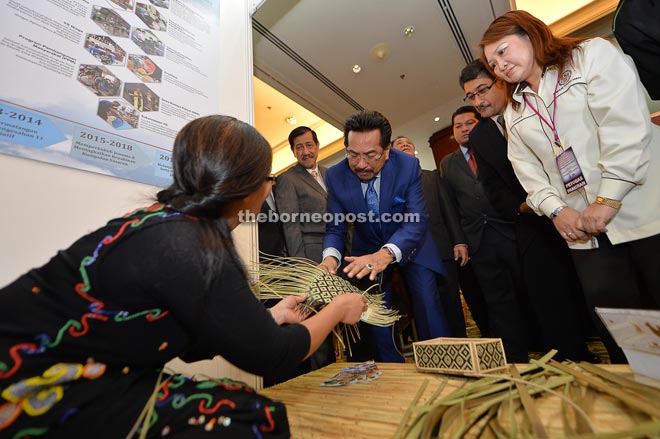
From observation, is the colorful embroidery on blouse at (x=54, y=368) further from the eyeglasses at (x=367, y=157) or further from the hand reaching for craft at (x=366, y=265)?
A: the eyeglasses at (x=367, y=157)

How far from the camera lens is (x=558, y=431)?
1.82 ft

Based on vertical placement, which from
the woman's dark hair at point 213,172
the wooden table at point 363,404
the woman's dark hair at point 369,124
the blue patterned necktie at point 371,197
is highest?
the woman's dark hair at point 369,124

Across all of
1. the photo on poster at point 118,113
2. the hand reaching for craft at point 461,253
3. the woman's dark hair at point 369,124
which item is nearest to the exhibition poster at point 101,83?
the photo on poster at point 118,113

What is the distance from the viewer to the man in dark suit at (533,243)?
1.47 metres

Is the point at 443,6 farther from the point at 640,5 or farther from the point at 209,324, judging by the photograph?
the point at 209,324

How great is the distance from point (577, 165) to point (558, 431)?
2.73 feet

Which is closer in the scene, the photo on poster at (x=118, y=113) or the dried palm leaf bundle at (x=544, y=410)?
the dried palm leaf bundle at (x=544, y=410)

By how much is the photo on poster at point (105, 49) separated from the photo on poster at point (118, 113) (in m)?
0.16

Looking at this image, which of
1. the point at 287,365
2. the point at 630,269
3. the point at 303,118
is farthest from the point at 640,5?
the point at 303,118

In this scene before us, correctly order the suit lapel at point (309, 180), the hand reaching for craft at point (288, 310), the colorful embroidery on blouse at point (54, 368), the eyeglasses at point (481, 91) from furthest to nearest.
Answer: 1. the suit lapel at point (309, 180)
2. the eyeglasses at point (481, 91)
3. the hand reaching for craft at point (288, 310)
4. the colorful embroidery on blouse at point (54, 368)

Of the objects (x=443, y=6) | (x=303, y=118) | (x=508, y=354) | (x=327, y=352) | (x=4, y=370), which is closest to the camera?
(x=4, y=370)

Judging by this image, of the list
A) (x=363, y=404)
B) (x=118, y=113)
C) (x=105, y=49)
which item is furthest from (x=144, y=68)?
(x=363, y=404)

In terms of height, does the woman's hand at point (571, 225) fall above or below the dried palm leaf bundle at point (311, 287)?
above

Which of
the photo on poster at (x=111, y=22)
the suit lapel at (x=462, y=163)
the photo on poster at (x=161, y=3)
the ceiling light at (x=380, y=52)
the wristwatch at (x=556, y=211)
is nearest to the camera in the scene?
the wristwatch at (x=556, y=211)
